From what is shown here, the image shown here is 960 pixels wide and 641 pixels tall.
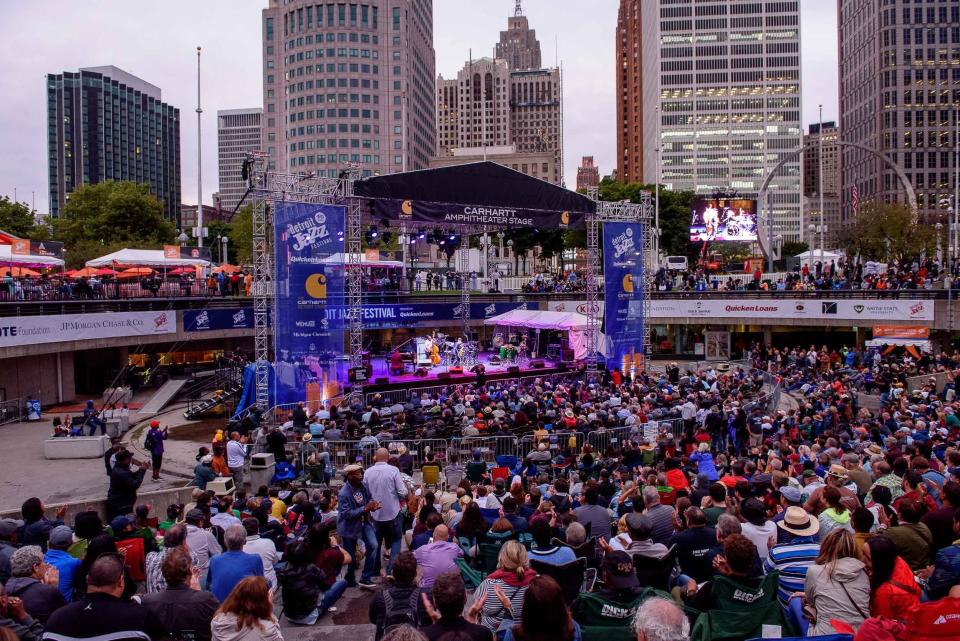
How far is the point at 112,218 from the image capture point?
Result: 62.4 meters

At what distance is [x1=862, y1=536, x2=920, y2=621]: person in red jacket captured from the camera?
4.53 metres

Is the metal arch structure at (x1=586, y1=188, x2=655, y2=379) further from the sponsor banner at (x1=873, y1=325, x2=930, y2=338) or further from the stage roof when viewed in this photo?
the sponsor banner at (x1=873, y1=325, x2=930, y2=338)

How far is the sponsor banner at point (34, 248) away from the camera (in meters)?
28.4

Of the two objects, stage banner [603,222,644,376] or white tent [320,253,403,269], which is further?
stage banner [603,222,644,376]

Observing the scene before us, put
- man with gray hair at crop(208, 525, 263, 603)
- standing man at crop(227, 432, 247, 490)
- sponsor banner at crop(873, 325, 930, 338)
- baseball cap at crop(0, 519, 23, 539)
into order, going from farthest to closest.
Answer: sponsor banner at crop(873, 325, 930, 338) < standing man at crop(227, 432, 247, 490) < baseball cap at crop(0, 519, 23, 539) < man with gray hair at crop(208, 525, 263, 603)

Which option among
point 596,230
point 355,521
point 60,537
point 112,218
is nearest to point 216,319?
point 596,230

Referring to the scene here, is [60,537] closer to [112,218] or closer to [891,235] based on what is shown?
[891,235]

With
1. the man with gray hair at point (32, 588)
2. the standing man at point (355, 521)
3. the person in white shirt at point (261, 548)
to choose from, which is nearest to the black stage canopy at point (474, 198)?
the standing man at point (355, 521)

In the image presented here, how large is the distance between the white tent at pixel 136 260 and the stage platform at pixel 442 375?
11.5 meters

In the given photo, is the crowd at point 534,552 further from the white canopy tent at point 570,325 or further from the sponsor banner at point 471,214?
the white canopy tent at point 570,325

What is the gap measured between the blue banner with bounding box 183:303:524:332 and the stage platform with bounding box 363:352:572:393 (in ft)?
8.76

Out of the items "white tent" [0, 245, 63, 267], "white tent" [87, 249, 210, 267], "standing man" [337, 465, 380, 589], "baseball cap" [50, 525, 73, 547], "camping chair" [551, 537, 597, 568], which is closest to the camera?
"camping chair" [551, 537, 597, 568]

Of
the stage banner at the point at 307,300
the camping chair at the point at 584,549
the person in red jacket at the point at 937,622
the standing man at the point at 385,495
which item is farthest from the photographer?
the stage banner at the point at 307,300

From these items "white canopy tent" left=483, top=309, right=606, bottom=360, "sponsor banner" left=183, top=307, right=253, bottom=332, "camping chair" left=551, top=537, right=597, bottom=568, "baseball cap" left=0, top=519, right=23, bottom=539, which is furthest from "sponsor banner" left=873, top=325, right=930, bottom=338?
"baseball cap" left=0, top=519, right=23, bottom=539
